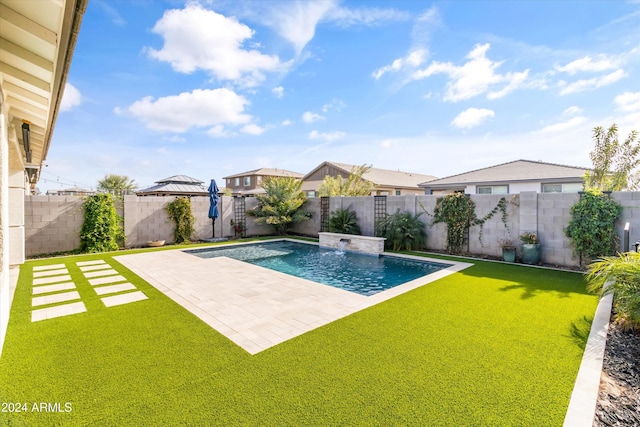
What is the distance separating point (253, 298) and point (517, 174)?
814 inches

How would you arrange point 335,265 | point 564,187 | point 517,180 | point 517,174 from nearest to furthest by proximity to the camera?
point 335,265, point 564,187, point 517,180, point 517,174

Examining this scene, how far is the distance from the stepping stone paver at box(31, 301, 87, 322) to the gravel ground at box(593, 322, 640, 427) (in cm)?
721

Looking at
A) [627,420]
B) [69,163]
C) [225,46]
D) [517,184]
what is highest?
[225,46]

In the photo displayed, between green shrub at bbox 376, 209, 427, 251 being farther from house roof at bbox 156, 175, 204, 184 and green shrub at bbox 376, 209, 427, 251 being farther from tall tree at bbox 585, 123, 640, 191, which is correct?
house roof at bbox 156, 175, 204, 184

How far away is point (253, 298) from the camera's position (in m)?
5.93

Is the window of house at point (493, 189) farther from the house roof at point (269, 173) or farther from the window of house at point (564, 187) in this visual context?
the house roof at point (269, 173)

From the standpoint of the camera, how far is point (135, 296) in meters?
6.08

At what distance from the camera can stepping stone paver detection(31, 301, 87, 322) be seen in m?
4.92

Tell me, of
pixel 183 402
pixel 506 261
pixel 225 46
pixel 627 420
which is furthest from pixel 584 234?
pixel 225 46

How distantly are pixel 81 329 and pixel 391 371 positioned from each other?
4539mm

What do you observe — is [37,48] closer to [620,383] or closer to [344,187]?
[620,383]

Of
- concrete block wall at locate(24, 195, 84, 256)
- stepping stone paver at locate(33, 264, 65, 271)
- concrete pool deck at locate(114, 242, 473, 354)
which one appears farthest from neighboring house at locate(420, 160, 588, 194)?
stepping stone paver at locate(33, 264, 65, 271)

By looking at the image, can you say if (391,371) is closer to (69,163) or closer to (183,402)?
(183,402)

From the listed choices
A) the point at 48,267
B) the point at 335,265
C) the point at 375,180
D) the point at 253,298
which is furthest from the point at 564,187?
the point at 48,267
